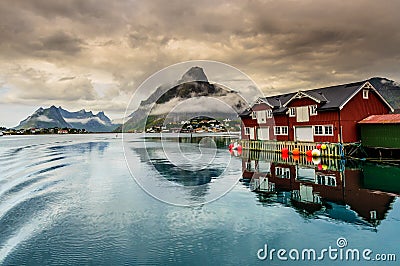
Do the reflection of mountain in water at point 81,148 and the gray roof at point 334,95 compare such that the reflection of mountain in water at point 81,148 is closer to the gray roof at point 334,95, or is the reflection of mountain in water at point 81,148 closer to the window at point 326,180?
the gray roof at point 334,95

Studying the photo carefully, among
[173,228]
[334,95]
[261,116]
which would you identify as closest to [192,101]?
[173,228]

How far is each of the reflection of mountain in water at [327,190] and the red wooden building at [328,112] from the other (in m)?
7.25

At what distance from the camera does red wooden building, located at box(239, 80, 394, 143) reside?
36656mm

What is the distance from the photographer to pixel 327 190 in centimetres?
2008

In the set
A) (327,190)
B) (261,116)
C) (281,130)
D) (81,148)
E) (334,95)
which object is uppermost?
(334,95)

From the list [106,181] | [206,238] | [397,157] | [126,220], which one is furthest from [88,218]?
[397,157]

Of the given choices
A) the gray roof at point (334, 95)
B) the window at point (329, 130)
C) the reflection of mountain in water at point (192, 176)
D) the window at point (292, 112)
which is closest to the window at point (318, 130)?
the window at point (329, 130)

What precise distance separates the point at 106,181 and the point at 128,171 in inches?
238

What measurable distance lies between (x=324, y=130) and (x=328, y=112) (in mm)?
2242

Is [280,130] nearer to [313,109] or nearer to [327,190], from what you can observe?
[313,109]

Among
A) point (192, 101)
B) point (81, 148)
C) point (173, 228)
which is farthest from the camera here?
point (81, 148)

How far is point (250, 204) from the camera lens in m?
17.3

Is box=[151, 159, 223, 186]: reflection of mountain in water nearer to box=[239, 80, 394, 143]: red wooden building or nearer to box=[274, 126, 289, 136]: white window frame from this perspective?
box=[239, 80, 394, 143]: red wooden building

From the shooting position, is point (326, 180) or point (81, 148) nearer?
point (326, 180)
